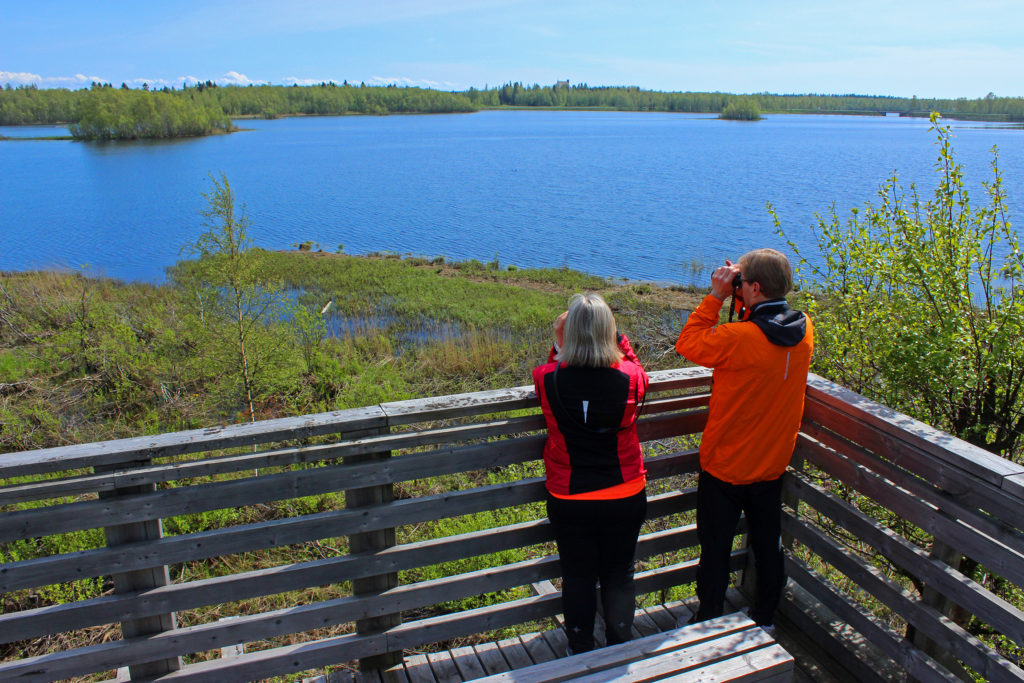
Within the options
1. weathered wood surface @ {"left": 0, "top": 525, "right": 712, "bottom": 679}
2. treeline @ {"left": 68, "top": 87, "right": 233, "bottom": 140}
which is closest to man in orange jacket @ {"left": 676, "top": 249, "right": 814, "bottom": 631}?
weathered wood surface @ {"left": 0, "top": 525, "right": 712, "bottom": 679}

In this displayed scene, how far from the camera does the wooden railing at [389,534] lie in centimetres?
240

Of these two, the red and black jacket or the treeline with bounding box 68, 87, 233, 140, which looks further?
the treeline with bounding box 68, 87, 233, 140

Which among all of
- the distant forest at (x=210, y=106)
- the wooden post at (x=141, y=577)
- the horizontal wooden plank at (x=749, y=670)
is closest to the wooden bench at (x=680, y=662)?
the horizontal wooden plank at (x=749, y=670)

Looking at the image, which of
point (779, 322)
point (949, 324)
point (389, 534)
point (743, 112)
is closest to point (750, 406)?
point (779, 322)

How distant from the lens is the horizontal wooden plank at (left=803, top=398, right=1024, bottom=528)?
2307mm

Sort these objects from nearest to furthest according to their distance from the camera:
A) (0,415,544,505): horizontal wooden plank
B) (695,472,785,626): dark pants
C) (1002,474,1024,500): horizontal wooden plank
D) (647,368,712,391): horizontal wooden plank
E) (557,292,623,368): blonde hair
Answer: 1. (1002,474,1024,500): horizontal wooden plank
2. (0,415,544,505): horizontal wooden plank
3. (557,292,623,368): blonde hair
4. (695,472,785,626): dark pants
5. (647,368,712,391): horizontal wooden plank

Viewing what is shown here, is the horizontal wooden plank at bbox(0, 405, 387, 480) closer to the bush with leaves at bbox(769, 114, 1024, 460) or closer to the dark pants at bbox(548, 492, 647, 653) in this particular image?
the dark pants at bbox(548, 492, 647, 653)

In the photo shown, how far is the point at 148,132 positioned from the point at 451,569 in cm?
9773

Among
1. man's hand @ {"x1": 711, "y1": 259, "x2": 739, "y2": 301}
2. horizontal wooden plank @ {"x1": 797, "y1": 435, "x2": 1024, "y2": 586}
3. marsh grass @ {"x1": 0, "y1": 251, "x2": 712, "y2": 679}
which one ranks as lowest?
marsh grass @ {"x1": 0, "y1": 251, "x2": 712, "y2": 679}

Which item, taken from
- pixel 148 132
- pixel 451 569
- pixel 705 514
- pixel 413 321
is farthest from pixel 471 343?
pixel 148 132

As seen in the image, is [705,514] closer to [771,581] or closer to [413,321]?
[771,581]

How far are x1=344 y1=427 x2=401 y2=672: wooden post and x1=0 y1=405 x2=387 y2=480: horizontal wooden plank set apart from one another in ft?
0.56

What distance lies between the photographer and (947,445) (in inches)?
99.9

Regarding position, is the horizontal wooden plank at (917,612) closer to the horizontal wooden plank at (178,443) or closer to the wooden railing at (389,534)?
the wooden railing at (389,534)
